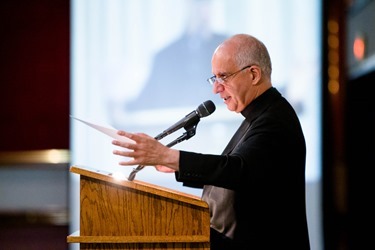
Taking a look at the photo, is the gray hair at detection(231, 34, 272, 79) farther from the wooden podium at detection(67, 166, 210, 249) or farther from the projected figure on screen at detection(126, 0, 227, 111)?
the projected figure on screen at detection(126, 0, 227, 111)

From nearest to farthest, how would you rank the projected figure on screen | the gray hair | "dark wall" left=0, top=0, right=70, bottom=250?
1. the gray hair
2. the projected figure on screen
3. "dark wall" left=0, top=0, right=70, bottom=250

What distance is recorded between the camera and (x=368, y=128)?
4562mm

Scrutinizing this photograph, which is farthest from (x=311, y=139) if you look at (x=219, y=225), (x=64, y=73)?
(x=219, y=225)

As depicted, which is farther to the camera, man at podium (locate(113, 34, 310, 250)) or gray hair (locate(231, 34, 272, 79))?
gray hair (locate(231, 34, 272, 79))

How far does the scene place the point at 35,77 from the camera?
3.79m

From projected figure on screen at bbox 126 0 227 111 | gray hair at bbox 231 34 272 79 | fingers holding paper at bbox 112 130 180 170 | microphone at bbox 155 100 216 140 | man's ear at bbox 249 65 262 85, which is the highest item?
projected figure on screen at bbox 126 0 227 111

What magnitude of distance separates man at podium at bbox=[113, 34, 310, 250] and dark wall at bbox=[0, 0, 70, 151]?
2.01m

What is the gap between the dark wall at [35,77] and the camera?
378 centimetres

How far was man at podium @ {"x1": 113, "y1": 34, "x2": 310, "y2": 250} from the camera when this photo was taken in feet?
5.46

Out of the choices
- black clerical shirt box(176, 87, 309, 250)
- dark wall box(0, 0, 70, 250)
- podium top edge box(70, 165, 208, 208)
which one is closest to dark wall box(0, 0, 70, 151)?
dark wall box(0, 0, 70, 250)

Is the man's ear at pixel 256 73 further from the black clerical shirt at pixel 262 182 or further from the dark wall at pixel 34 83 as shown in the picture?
the dark wall at pixel 34 83

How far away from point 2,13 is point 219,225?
255 cm

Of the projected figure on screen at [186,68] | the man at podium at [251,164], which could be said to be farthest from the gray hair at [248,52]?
the projected figure on screen at [186,68]

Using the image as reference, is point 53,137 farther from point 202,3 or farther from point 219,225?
point 219,225
